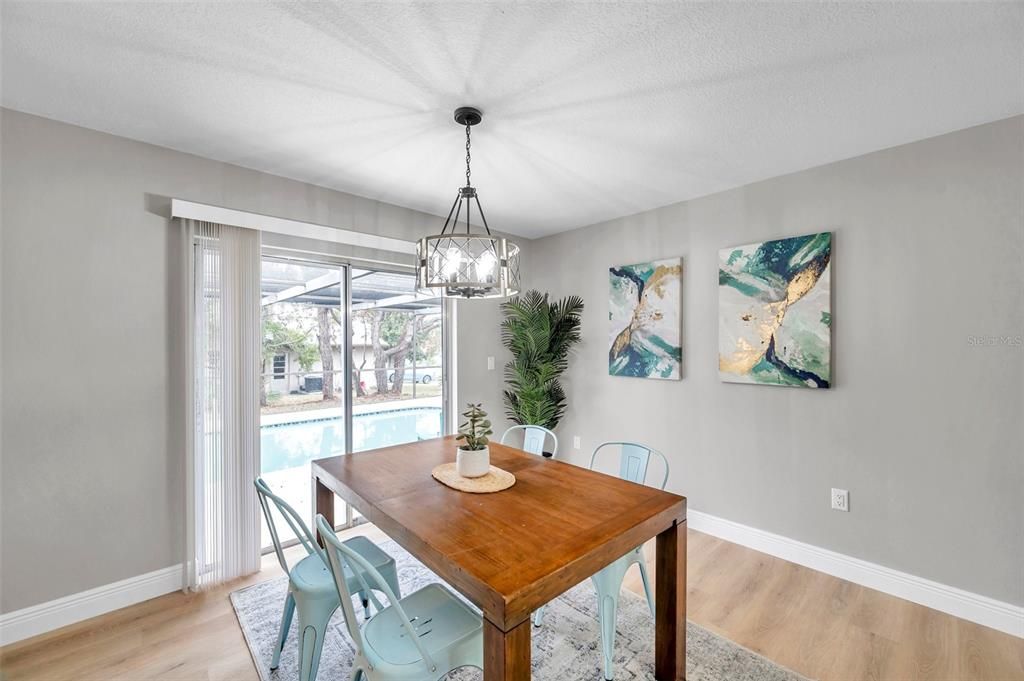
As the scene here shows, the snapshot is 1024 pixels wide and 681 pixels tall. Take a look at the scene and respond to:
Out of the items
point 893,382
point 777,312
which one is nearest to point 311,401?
point 777,312

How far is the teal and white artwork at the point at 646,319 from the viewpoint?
324cm

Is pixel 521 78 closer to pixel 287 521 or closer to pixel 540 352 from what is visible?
pixel 287 521

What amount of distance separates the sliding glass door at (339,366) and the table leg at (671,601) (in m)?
2.25

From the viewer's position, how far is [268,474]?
11.5 ft

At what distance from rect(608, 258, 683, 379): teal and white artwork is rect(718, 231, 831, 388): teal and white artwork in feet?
1.09

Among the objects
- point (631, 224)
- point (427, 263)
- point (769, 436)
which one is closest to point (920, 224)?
point (769, 436)

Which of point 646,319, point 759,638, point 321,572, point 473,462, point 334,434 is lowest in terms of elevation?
point 759,638

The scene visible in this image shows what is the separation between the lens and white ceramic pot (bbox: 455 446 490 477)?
6.17 feet

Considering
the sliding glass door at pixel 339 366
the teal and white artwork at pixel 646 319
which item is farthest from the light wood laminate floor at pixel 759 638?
Answer: the teal and white artwork at pixel 646 319

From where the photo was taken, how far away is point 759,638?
6.53ft

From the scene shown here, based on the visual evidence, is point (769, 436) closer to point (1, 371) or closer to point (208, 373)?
A: point (208, 373)

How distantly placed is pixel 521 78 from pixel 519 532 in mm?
1717

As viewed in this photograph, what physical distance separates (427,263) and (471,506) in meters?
0.98

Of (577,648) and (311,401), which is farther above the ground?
(311,401)
